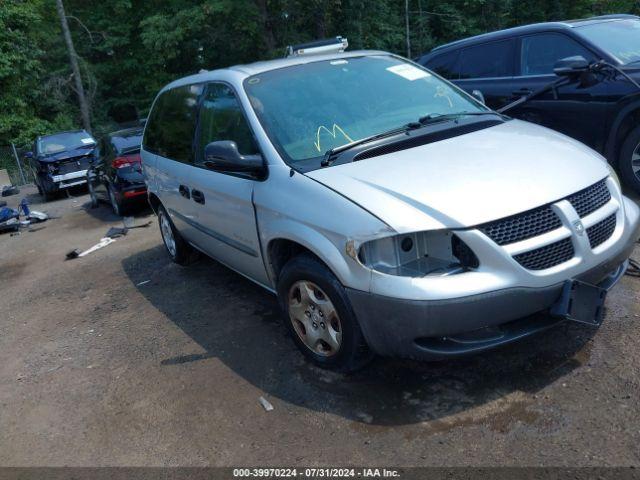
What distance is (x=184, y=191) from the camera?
5078mm

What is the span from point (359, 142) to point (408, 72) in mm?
1237

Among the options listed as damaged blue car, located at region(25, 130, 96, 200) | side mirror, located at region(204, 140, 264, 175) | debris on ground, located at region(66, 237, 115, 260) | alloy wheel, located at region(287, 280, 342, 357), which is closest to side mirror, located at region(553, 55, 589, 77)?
side mirror, located at region(204, 140, 264, 175)

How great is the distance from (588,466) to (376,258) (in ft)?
4.44

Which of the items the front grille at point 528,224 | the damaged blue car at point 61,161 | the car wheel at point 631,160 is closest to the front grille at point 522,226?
the front grille at point 528,224

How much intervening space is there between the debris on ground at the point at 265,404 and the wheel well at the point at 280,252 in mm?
812

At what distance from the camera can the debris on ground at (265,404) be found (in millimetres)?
3391

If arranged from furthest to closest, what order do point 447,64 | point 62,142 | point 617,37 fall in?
point 62,142 < point 447,64 < point 617,37

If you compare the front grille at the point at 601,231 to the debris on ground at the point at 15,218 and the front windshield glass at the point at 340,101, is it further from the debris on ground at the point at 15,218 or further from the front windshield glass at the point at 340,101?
the debris on ground at the point at 15,218

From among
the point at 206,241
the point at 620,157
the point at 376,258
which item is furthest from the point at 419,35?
the point at 376,258

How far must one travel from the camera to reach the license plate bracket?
2949mm

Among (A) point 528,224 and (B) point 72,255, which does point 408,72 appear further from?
(B) point 72,255

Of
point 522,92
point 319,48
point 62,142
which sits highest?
point 319,48

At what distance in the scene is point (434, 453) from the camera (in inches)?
110

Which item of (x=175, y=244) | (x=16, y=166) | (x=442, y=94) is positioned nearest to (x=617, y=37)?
(x=442, y=94)
